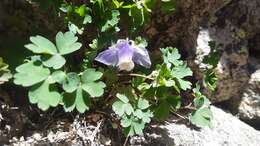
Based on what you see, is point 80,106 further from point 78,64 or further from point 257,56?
point 257,56

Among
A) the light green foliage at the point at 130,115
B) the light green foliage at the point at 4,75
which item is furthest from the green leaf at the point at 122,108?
the light green foliage at the point at 4,75

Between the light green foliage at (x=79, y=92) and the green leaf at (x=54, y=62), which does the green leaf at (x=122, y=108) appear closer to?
the light green foliage at (x=79, y=92)

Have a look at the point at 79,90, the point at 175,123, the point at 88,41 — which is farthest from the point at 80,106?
the point at 175,123

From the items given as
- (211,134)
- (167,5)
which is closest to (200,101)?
(211,134)

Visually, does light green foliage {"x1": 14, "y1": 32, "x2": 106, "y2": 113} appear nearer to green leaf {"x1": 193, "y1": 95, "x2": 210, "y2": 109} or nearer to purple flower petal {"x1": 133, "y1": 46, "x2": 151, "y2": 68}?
purple flower petal {"x1": 133, "y1": 46, "x2": 151, "y2": 68}

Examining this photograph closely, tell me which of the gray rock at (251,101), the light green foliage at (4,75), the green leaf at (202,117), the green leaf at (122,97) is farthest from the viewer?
the gray rock at (251,101)

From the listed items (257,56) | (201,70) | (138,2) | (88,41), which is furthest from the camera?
(257,56)
